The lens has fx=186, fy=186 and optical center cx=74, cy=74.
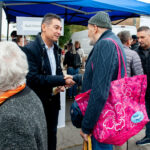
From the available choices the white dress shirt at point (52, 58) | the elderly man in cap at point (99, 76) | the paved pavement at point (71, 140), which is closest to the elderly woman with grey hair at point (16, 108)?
the elderly man in cap at point (99, 76)

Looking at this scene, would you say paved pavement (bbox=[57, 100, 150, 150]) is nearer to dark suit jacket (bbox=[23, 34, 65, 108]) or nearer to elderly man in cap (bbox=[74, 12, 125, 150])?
dark suit jacket (bbox=[23, 34, 65, 108])

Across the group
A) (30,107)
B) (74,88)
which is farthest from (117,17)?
(30,107)

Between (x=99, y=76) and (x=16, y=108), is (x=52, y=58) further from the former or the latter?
(x=16, y=108)

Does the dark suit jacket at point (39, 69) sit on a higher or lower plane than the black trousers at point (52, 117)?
higher

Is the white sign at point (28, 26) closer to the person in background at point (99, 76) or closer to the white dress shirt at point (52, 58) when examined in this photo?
the white dress shirt at point (52, 58)

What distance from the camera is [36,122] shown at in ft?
3.41

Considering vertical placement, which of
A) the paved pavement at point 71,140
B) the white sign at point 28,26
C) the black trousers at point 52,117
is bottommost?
the paved pavement at point 71,140

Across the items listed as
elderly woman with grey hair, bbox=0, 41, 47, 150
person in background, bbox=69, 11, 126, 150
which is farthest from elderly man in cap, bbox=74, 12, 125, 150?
elderly woman with grey hair, bbox=0, 41, 47, 150

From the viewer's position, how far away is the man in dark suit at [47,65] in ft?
6.44

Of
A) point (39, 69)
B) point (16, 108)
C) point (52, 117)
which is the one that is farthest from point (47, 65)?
point (16, 108)

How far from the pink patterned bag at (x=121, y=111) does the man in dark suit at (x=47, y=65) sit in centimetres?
75

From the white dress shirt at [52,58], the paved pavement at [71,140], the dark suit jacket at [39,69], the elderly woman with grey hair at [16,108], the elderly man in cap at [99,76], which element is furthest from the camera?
the paved pavement at [71,140]

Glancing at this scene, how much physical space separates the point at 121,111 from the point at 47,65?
99 centimetres

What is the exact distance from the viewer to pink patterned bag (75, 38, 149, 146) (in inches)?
54.6
